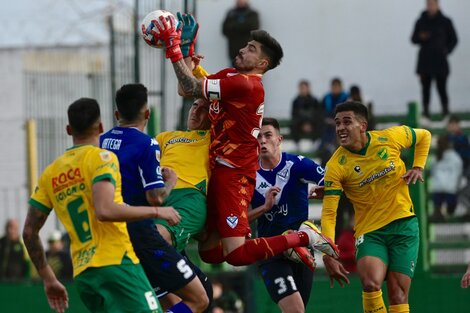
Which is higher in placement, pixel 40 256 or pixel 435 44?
pixel 435 44

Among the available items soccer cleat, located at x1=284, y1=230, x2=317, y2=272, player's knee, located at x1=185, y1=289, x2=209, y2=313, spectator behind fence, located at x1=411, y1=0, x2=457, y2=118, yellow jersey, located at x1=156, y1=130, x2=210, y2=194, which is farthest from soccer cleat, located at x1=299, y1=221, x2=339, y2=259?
spectator behind fence, located at x1=411, y1=0, x2=457, y2=118

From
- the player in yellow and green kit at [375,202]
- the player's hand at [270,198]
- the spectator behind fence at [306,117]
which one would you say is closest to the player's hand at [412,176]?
the player in yellow and green kit at [375,202]

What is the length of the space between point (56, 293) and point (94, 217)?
80cm

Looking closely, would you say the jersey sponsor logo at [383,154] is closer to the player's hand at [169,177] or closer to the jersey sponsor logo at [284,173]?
the jersey sponsor logo at [284,173]

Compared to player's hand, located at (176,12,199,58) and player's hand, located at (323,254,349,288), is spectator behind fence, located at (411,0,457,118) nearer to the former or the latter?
player's hand, located at (323,254,349,288)

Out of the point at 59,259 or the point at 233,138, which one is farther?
the point at 59,259

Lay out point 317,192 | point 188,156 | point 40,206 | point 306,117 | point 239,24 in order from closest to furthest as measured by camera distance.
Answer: point 40,206 → point 188,156 → point 317,192 → point 306,117 → point 239,24

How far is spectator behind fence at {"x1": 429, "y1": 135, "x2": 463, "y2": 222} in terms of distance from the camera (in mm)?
17500

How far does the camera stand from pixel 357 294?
1619cm

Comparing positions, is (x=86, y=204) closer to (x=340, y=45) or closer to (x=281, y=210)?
(x=281, y=210)

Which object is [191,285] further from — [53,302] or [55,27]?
[55,27]

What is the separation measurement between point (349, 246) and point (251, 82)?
6.11 m

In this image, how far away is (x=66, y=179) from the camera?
919 centimetres

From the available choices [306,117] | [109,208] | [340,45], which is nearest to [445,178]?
[306,117]
